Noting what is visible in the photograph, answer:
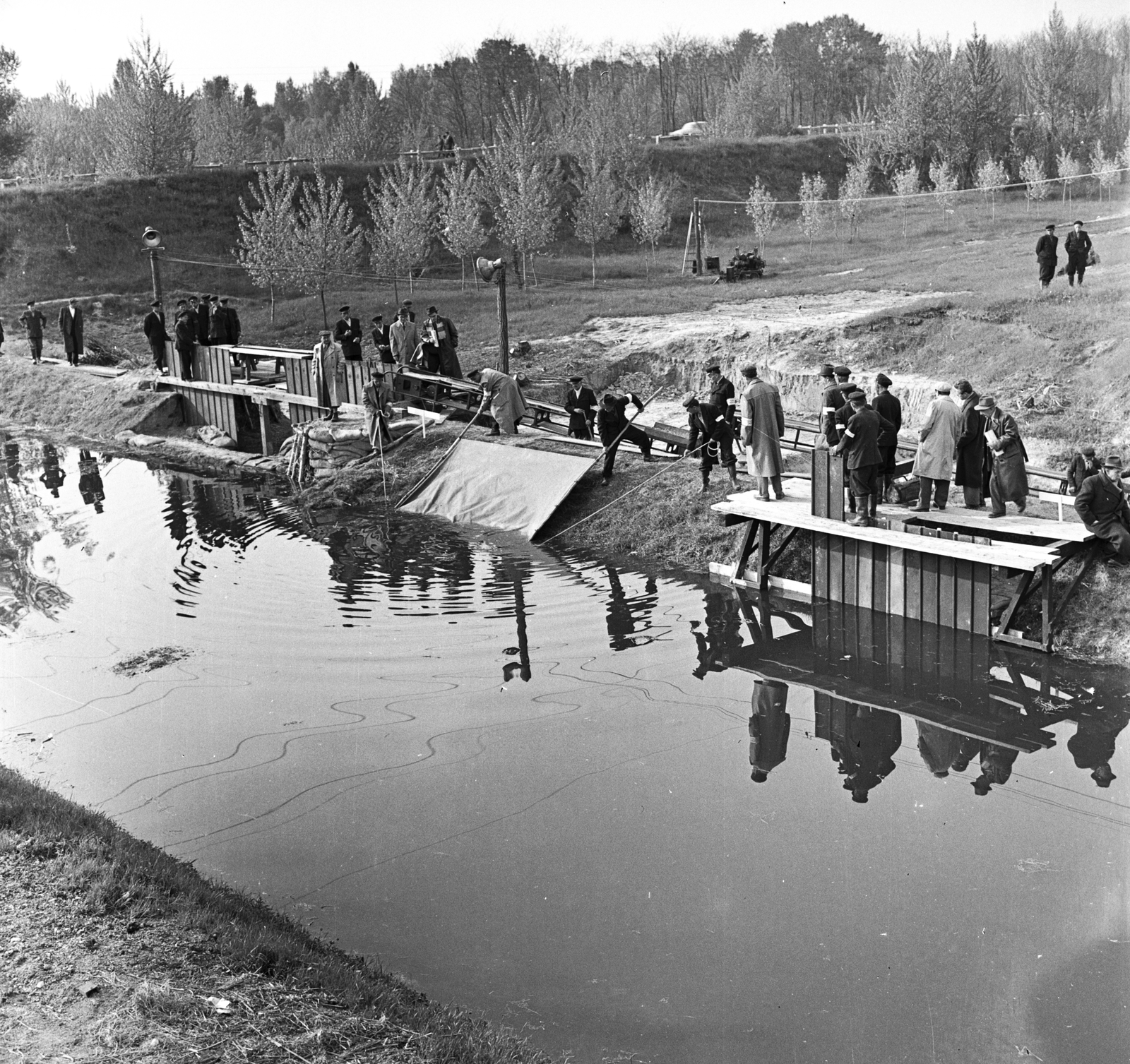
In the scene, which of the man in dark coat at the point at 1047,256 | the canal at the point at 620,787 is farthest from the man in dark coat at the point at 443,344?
the man in dark coat at the point at 1047,256

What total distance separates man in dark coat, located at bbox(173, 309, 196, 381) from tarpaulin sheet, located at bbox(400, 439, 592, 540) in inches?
359

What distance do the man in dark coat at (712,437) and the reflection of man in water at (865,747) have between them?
5.37 metres

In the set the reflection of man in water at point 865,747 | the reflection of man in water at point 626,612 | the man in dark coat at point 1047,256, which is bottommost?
the reflection of man in water at point 865,747

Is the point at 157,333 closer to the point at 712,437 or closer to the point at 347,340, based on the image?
the point at 347,340

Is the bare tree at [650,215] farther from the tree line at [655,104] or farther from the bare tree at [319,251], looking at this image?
the bare tree at [319,251]

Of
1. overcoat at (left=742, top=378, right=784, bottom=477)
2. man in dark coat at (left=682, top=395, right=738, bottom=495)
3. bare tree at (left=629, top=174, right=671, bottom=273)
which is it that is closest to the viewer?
overcoat at (left=742, top=378, right=784, bottom=477)

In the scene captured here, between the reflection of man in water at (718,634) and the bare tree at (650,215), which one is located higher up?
the bare tree at (650,215)

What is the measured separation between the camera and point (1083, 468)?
12992mm

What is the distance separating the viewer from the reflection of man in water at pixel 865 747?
10.1 meters

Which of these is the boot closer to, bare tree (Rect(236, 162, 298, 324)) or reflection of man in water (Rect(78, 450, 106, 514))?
reflection of man in water (Rect(78, 450, 106, 514))

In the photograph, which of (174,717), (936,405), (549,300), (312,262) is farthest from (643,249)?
(174,717)

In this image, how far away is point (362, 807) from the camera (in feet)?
31.4

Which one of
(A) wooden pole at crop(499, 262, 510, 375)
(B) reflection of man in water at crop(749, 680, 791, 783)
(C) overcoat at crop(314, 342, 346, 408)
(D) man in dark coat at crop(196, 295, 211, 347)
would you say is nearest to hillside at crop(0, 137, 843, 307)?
(D) man in dark coat at crop(196, 295, 211, 347)

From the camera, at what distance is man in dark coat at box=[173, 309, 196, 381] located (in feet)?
83.6
